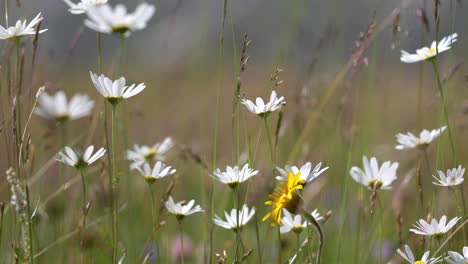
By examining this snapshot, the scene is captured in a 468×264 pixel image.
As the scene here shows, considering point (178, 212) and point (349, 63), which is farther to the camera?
point (349, 63)

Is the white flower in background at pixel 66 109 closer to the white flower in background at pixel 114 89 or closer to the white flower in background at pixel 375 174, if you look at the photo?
the white flower in background at pixel 114 89

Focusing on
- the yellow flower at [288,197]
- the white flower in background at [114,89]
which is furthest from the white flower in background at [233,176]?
the white flower in background at [114,89]

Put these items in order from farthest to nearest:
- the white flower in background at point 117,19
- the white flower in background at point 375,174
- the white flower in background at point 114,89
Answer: the white flower in background at point 375,174
the white flower in background at point 114,89
the white flower in background at point 117,19

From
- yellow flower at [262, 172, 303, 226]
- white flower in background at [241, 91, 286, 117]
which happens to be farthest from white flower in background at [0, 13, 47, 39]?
yellow flower at [262, 172, 303, 226]

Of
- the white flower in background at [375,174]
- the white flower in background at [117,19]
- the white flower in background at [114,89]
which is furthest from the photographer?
the white flower in background at [375,174]

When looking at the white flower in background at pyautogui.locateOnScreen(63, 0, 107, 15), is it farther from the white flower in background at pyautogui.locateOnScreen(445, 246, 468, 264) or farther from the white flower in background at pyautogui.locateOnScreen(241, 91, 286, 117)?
the white flower in background at pyautogui.locateOnScreen(445, 246, 468, 264)

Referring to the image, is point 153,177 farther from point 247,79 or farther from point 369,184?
point 247,79

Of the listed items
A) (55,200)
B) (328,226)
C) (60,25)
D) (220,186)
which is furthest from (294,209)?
(60,25)

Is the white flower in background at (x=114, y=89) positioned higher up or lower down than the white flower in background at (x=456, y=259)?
higher up
